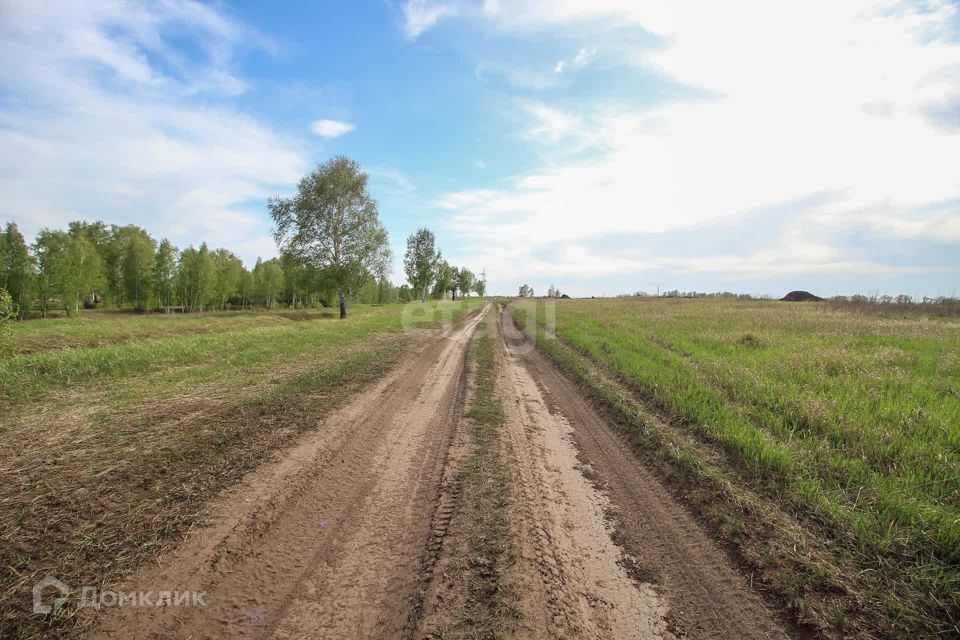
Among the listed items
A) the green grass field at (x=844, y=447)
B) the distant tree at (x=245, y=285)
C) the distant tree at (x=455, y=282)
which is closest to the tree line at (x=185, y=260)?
the distant tree at (x=245, y=285)

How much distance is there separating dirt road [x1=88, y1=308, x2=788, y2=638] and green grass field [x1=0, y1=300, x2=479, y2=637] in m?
0.42

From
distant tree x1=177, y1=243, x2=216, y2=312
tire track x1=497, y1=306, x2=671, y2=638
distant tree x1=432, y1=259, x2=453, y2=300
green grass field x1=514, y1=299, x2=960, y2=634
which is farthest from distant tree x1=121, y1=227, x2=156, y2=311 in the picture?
tire track x1=497, y1=306, x2=671, y2=638

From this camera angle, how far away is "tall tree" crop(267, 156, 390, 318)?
2966 cm

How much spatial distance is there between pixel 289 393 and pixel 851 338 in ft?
60.3

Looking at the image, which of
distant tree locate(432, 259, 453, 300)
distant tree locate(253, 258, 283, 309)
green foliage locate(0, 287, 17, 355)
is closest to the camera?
green foliage locate(0, 287, 17, 355)

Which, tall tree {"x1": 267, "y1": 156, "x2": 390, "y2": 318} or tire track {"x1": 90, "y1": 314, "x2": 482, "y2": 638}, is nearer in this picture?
tire track {"x1": 90, "y1": 314, "x2": 482, "y2": 638}

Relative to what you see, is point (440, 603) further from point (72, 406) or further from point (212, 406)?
point (72, 406)

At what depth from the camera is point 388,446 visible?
17.0 feet

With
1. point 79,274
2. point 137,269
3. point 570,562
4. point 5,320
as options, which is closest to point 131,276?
point 137,269

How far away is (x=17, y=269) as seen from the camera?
30.1 meters

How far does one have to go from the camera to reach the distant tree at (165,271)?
42312 millimetres

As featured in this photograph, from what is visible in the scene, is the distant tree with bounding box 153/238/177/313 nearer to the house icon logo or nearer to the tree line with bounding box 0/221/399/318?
the tree line with bounding box 0/221/399/318

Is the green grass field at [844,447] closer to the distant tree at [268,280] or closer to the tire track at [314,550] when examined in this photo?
the tire track at [314,550]

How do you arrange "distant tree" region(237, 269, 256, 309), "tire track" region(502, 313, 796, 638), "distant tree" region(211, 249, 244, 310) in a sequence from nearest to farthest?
1. "tire track" region(502, 313, 796, 638)
2. "distant tree" region(211, 249, 244, 310)
3. "distant tree" region(237, 269, 256, 309)
